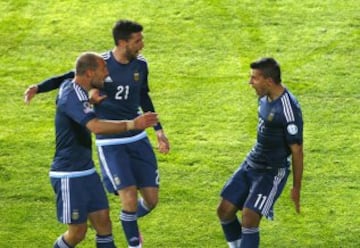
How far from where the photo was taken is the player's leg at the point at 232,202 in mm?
11070

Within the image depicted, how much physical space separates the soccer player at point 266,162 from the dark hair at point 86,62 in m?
1.51

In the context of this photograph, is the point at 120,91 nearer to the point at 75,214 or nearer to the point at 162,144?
the point at 162,144

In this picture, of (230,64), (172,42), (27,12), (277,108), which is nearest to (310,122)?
(230,64)

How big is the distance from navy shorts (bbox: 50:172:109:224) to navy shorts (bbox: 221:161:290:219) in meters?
1.33

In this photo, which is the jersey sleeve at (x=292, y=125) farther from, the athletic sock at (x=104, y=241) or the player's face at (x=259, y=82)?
the athletic sock at (x=104, y=241)

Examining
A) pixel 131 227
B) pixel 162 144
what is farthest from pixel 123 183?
pixel 162 144

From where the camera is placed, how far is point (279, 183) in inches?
431

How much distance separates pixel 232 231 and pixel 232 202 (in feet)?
1.21

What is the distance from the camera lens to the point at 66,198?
10.5 m

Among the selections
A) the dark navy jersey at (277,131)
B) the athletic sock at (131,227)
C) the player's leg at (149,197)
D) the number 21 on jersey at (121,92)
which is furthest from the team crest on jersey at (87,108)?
the dark navy jersey at (277,131)

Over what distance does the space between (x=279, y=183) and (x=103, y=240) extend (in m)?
1.78

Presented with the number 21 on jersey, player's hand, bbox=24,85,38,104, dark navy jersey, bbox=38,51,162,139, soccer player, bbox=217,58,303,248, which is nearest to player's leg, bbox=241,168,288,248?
soccer player, bbox=217,58,303,248

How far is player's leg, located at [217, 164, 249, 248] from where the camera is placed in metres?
11.1

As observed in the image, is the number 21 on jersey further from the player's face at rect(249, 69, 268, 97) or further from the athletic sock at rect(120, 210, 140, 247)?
the player's face at rect(249, 69, 268, 97)
